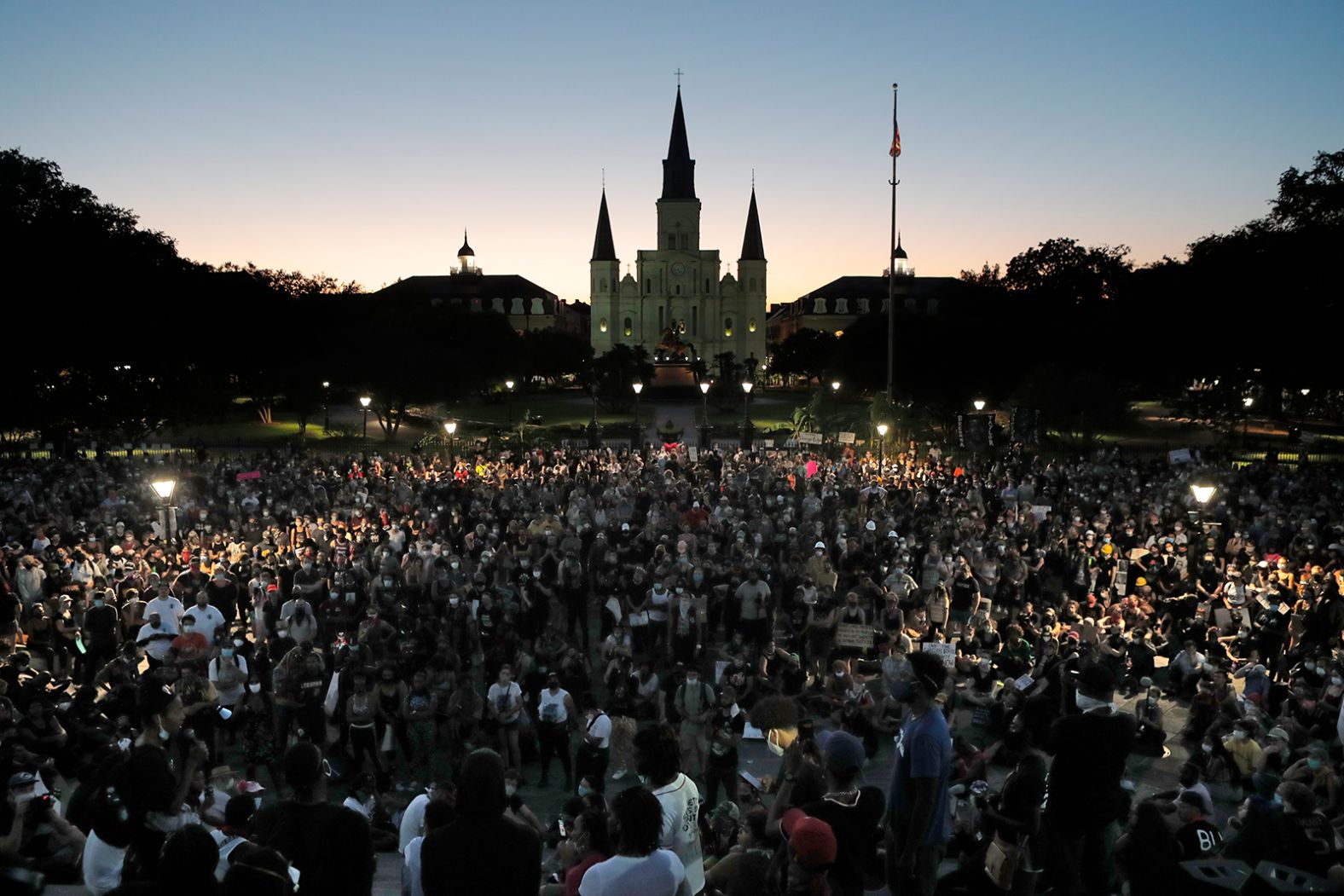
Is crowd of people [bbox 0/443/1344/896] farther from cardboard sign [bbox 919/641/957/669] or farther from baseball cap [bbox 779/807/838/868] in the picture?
cardboard sign [bbox 919/641/957/669]

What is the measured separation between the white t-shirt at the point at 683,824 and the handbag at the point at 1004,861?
58.1 inches

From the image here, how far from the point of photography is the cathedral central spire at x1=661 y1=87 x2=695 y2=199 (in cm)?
11431

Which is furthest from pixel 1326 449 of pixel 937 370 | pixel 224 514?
pixel 224 514

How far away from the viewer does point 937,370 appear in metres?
51.3

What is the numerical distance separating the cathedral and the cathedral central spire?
1.37 m

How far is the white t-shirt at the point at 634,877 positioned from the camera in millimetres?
3812

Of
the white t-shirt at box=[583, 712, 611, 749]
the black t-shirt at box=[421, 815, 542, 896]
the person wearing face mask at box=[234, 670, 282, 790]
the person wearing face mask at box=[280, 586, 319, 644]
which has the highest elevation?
the black t-shirt at box=[421, 815, 542, 896]

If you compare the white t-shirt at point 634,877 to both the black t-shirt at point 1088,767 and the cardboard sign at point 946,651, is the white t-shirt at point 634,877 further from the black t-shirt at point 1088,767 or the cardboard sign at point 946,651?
the cardboard sign at point 946,651

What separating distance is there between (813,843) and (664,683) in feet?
23.4

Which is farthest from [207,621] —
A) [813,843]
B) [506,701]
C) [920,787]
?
[813,843]

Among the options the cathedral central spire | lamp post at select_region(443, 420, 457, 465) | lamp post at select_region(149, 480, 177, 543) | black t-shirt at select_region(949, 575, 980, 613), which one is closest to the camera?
black t-shirt at select_region(949, 575, 980, 613)

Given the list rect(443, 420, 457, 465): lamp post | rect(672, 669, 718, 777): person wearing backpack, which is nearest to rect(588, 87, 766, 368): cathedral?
rect(443, 420, 457, 465): lamp post

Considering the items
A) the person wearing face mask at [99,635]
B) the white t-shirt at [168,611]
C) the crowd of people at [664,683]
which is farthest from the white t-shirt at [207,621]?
the person wearing face mask at [99,635]

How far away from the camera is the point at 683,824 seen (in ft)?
16.1
